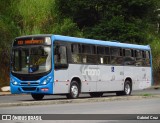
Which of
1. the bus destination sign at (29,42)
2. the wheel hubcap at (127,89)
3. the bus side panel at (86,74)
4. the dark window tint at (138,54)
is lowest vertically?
the wheel hubcap at (127,89)

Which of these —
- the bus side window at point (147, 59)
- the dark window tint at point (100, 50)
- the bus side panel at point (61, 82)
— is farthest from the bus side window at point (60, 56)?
the bus side window at point (147, 59)

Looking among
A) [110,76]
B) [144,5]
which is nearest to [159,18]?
[144,5]

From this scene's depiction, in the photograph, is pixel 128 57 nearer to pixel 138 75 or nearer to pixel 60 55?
pixel 138 75

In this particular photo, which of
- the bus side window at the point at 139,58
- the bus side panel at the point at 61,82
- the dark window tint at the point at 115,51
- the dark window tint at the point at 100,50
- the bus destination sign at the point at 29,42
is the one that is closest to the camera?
the bus side panel at the point at 61,82

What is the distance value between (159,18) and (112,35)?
12.3 metres

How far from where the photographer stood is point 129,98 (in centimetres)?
2631

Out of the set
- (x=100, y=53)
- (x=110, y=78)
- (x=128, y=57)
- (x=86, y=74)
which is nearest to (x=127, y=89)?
(x=128, y=57)

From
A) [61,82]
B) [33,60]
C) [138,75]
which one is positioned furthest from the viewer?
[138,75]

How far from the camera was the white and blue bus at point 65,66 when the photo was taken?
25.1m

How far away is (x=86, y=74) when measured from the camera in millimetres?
27719

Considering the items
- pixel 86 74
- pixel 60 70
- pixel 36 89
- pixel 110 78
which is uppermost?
pixel 60 70

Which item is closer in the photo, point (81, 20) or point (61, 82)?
point (61, 82)

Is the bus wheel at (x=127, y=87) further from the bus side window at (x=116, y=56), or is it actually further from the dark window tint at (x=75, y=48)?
the dark window tint at (x=75, y=48)

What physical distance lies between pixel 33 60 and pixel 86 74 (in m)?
3.64
